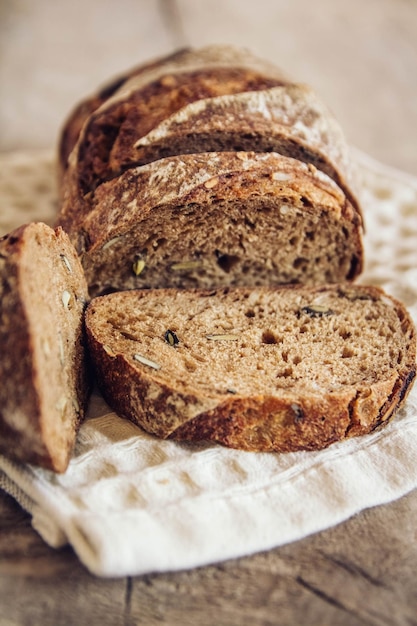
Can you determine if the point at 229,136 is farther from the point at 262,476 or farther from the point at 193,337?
the point at 262,476

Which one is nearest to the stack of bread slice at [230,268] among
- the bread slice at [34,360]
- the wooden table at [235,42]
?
the bread slice at [34,360]

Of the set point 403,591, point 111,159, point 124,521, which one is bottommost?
point 403,591

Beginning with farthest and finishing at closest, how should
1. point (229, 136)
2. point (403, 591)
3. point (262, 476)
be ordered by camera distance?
point (229, 136)
point (262, 476)
point (403, 591)

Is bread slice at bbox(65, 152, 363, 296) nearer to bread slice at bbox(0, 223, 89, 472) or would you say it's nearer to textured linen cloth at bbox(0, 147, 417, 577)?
bread slice at bbox(0, 223, 89, 472)

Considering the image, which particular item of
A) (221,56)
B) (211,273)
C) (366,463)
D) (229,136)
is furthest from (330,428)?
(221,56)

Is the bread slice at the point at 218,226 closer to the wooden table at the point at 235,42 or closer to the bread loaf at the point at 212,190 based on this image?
the bread loaf at the point at 212,190

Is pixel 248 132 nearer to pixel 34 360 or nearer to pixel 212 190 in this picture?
pixel 212 190

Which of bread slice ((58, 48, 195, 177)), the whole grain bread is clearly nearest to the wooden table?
bread slice ((58, 48, 195, 177))
